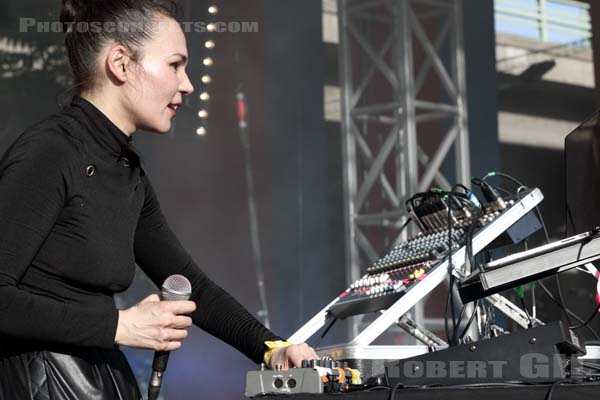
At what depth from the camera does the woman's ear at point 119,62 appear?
1.29 m

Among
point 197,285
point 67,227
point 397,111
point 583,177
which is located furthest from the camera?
point 397,111

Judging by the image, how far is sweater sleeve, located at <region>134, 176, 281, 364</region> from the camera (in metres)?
1.46

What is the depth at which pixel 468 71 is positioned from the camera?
5902 millimetres

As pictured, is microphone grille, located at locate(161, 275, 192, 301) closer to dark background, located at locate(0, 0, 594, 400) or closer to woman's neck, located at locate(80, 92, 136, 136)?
woman's neck, located at locate(80, 92, 136, 136)

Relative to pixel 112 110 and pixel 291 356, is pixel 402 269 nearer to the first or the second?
pixel 291 356

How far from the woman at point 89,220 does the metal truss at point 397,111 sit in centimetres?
387

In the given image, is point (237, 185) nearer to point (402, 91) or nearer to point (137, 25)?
point (402, 91)

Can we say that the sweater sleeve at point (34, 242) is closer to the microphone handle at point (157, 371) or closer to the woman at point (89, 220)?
the woman at point (89, 220)

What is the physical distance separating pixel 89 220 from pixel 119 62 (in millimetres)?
245

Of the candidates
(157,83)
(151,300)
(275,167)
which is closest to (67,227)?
(151,300)

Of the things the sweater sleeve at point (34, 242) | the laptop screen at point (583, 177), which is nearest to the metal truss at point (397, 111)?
the laptop screen at point (583, 177)

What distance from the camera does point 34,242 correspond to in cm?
111

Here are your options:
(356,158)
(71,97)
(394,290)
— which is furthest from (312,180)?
(71,97)

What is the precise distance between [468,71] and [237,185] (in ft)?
5.61
